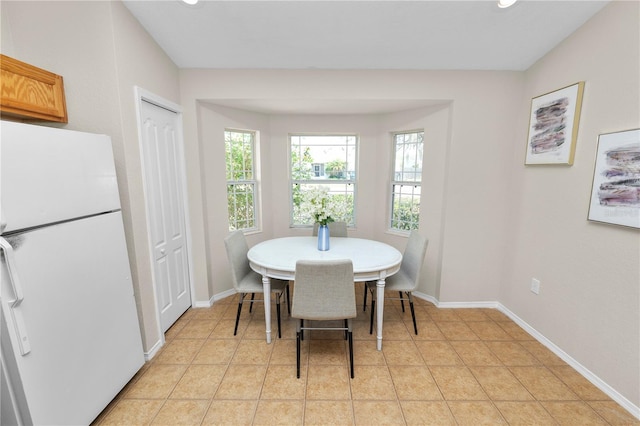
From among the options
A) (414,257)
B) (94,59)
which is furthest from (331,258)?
(94,59)

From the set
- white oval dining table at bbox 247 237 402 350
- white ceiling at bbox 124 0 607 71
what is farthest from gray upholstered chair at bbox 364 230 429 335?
→ white ceiling at bbox 124 0 607 71

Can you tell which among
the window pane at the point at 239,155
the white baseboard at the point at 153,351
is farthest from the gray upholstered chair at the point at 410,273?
the window pane at the point at 239,155

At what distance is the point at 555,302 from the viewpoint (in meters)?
2.20

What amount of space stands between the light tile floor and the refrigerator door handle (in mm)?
835

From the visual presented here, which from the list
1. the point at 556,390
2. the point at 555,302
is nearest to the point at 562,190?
the point at 555,302

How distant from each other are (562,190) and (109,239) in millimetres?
3423

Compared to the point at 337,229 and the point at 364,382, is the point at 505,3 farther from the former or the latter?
the point at 364,382

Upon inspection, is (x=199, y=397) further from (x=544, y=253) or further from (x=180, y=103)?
(x=544, y=253)

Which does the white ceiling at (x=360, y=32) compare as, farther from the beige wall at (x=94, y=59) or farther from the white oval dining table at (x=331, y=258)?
the white oval dining table at (x=331, y=258)

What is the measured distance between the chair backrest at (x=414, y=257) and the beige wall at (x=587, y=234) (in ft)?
3.53

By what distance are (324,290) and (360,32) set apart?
212cm

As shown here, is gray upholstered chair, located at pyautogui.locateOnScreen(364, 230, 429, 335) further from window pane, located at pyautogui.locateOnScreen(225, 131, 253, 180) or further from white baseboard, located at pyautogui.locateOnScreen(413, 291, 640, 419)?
window pane, located at pyautogui.locateOnScreen(225, 131, 253, 180)

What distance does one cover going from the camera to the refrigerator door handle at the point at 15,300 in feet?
3.46

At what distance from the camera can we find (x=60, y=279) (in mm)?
1300
